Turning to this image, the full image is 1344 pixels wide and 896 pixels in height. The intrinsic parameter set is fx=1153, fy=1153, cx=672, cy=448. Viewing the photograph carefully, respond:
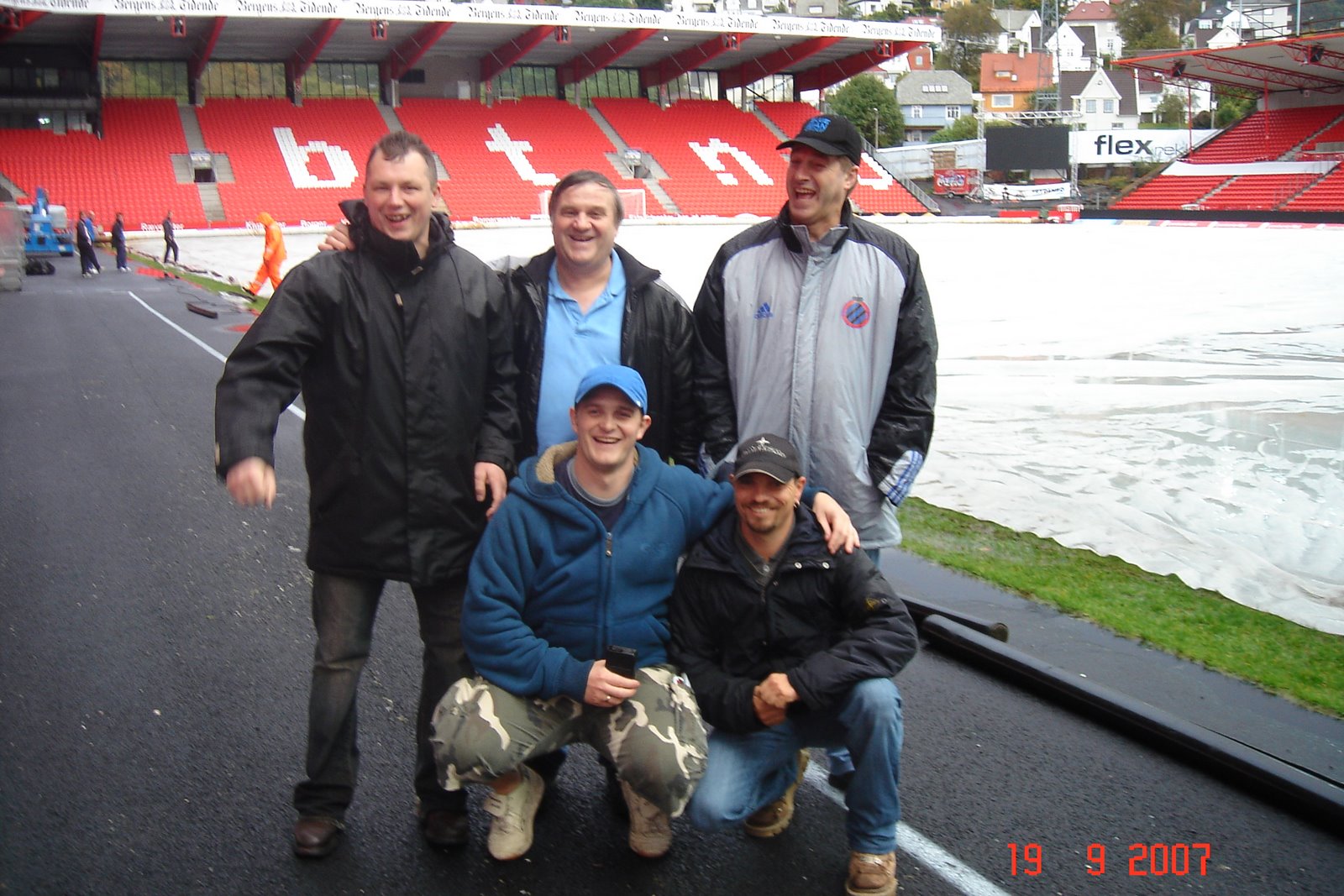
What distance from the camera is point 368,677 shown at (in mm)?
4918

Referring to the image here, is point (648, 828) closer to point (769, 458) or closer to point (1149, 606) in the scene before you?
point (769, 458)

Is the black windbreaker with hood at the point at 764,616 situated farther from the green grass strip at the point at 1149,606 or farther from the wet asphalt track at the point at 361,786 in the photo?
the green grass strip at the point at 1149,606

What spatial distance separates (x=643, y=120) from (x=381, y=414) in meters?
61.1

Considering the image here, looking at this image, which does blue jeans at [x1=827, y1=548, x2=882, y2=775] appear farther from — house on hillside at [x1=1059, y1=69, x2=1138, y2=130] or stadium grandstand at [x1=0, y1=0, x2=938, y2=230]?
house on hillside at [x1=1059, y1=69, x2=1138, y2=130]

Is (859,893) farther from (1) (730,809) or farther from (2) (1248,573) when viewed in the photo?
(2) (1248,573)

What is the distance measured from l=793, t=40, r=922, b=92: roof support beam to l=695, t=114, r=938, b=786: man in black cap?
62.6 metres

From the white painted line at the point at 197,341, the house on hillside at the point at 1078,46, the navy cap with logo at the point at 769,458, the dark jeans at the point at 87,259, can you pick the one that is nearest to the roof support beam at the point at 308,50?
the dark jeans at the point at 87,259

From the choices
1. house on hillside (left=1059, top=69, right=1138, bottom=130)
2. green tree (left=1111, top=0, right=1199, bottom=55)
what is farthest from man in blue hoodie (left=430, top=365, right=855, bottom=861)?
green tree (left=1111, top=0, right=1199, bottom=55)

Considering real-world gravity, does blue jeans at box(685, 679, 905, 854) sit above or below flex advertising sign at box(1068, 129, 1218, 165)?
below

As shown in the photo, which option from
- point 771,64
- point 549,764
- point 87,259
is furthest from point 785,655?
point 771,64

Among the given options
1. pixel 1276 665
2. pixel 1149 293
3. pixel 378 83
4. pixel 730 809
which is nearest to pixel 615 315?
pixel 730 809

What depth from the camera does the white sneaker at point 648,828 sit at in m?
3.44
